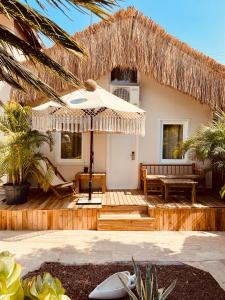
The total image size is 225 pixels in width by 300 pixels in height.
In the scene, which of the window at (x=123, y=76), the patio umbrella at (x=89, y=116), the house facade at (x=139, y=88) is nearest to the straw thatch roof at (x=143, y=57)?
the house facade at (x=139, y=88)

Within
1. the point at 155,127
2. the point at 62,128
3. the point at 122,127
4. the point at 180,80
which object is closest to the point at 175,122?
the point at 155,127

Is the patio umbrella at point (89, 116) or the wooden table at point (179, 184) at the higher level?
the patio umbrella at point (89, 116)

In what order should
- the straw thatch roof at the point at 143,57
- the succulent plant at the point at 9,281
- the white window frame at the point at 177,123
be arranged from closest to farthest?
the succulent plant at the point at 9,281
the straw thatch roof at the point at 143,57
the white window frame at the point at 177,123

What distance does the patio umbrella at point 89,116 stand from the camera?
5930 millimetres

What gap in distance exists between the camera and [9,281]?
121 centimetres

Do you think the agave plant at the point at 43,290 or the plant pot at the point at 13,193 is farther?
the plant pot at the point at 13,193

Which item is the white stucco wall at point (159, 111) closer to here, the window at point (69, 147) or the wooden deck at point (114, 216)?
the window at point (69, 147)

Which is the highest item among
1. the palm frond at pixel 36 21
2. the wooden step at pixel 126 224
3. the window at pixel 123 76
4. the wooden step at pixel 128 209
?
the window at pixel 123 76

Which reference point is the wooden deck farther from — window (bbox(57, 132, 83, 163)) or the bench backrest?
window (bbox(57, 132, 83, 163))

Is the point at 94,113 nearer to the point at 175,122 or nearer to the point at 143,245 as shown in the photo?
the point at 143,245

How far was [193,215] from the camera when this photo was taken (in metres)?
6.45

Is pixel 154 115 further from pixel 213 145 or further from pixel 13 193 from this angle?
pixel 13 193

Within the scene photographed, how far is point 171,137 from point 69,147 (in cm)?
342

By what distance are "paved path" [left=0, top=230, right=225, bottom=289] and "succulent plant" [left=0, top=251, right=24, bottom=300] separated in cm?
327
